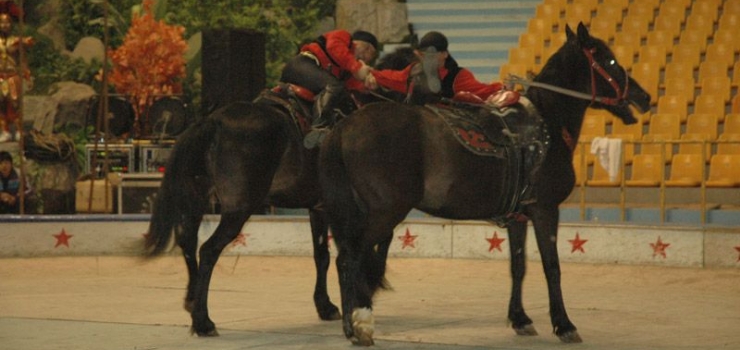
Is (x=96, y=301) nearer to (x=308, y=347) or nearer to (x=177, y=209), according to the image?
(x=177, y=209)

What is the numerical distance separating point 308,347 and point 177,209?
5.69 ft

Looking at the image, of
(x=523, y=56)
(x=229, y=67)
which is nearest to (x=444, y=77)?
(x=229, y=67)

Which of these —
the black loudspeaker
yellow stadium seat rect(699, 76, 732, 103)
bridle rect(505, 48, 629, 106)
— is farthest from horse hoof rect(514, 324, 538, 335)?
yellow stadium seat rect(699, 76, 732, 103)

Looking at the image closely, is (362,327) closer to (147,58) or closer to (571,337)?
(571,337)

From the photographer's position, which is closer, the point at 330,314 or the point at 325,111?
the point at 325,111

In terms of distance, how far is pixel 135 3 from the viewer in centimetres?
3088

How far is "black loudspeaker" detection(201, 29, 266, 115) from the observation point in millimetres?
16938

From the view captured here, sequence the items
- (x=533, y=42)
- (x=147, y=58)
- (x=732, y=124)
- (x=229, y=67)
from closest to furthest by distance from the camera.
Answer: (x=229, y=67)
(x=732, y=124)
(x=533, y=42)
(x=147, y=58)

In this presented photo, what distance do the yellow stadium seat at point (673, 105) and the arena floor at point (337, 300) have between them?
20.1 ft

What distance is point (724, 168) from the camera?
718 inches

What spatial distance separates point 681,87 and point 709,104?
2.90 ft

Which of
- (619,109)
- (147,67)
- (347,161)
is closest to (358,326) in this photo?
(347,161)

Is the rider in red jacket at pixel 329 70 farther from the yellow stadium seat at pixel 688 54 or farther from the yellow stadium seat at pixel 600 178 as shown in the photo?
the yellow stadium seat at pixel 688 54

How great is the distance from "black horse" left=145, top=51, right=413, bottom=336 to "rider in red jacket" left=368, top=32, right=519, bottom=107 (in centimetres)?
72
